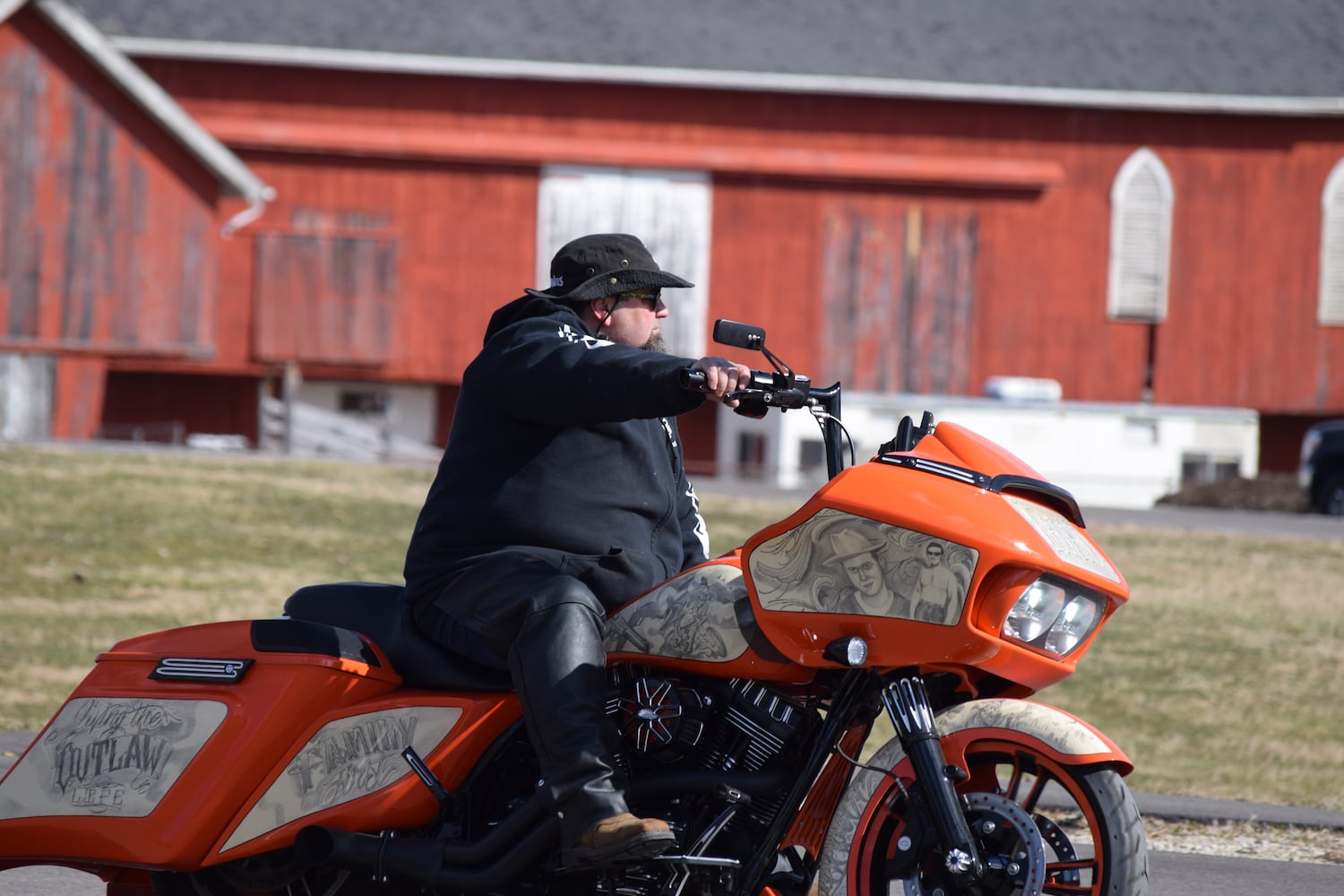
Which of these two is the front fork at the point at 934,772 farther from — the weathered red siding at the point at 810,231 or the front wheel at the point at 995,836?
the weathered red siding at the point at 810,231

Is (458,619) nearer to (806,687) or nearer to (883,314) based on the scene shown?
(806,687)

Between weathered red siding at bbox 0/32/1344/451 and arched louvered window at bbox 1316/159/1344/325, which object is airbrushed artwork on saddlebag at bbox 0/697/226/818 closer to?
weathered red siding at bbox 0/32/1344/451

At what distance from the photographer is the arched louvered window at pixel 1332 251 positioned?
1076 inches

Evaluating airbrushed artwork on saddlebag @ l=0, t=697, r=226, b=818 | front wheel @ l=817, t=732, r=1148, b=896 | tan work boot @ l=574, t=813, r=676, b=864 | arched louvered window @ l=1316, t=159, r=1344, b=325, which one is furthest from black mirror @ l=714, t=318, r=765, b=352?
arched louvered window @ l=1316, t=159, r=1344, b=325

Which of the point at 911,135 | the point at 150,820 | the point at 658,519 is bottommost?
the point at 150,820

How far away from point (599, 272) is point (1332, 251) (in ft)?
83.4

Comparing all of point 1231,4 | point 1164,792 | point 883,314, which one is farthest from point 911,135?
point 1164,792

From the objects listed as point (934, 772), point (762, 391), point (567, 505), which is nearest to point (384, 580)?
point (567, 505)

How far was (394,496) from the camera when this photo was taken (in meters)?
15.5

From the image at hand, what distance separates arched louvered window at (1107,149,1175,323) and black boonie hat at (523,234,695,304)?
23692mm

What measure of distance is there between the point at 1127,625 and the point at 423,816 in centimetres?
800

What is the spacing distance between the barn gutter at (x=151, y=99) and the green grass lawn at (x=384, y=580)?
7185mm

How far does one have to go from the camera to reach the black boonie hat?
4.57 metres

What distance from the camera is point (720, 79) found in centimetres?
2592
